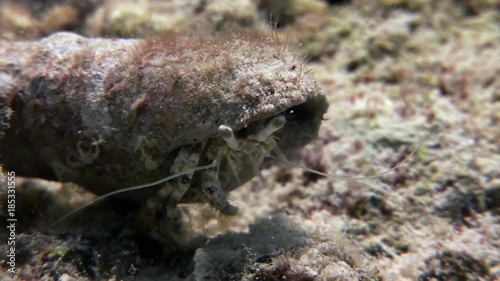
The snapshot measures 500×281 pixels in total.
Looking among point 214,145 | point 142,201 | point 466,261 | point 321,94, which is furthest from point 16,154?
point 466,261

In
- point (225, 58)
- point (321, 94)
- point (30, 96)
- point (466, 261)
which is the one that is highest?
point (225, 58)

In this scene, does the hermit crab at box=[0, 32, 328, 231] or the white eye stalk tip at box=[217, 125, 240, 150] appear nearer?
the white eye stalk tip at box=[217, 125, 240, 150]

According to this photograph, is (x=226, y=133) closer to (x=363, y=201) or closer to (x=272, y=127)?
(x=272, y=127)

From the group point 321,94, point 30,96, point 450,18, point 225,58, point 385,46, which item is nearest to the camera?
point 225,58

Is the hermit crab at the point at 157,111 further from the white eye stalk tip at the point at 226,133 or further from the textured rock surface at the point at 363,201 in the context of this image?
the textured rock surface at the point at 363,201

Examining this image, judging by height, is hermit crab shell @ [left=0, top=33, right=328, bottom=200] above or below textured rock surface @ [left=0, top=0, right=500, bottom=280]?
above

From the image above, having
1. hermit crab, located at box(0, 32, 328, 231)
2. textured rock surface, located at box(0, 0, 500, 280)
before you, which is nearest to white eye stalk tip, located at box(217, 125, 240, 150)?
hermit crab, located at box(0, 32, 328, 231)

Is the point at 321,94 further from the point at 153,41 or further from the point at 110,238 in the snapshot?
the point at 110,238

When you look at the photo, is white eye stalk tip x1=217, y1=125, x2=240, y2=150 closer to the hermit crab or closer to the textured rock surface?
the hermit crab

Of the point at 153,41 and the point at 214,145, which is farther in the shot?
the point at 153,41
